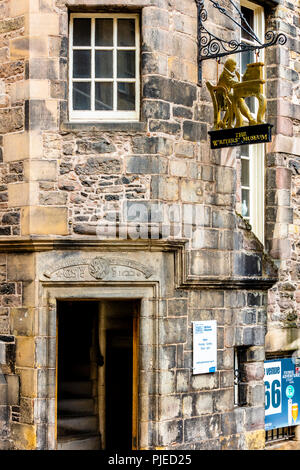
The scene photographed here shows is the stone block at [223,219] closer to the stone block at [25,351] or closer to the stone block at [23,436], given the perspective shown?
the stone block at [25,351]

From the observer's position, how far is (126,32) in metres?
9.12

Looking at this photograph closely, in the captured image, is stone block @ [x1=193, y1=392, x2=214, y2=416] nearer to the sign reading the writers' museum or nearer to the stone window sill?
the sign reading the writers' museum

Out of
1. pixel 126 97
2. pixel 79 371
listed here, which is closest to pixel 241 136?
pixel 126 97

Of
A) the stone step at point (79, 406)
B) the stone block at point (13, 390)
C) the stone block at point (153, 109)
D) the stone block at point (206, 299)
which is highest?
the stone block at point (153, 109)

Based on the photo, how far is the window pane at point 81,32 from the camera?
29.8 ft

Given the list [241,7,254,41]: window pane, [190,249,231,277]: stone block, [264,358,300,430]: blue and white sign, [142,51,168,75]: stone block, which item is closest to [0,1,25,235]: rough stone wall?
[142,51,168,75]: stone block

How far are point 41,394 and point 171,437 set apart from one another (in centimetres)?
156

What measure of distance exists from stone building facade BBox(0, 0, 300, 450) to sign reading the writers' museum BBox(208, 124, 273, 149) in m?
0.26

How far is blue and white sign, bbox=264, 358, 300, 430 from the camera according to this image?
10977 millimetres

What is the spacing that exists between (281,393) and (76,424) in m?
2.98

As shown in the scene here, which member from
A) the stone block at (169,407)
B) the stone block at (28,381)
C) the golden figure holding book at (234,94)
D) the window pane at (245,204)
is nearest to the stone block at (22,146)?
the golden figure holding book at (234,94)

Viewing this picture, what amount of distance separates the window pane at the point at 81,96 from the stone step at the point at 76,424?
14.2 ft

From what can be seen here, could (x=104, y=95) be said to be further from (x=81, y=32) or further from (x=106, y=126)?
(x=81, y=32)
